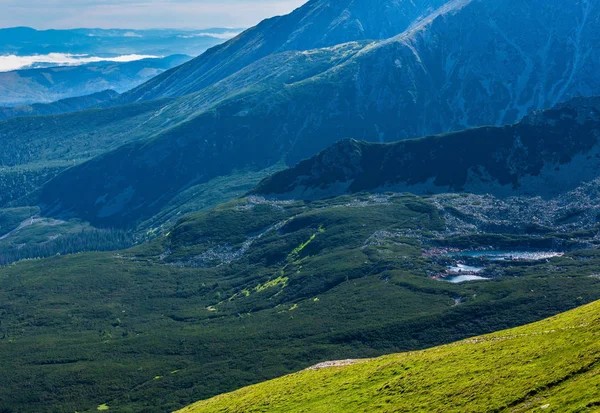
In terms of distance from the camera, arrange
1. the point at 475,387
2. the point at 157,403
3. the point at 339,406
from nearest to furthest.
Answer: the point at 475,387 → the point at 339,406 → the point at 157,403

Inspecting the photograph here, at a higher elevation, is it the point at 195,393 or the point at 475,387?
the point at 475,387

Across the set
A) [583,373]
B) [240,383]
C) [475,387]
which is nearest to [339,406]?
[475,387]

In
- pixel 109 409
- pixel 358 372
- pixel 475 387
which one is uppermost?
pixel 475 387

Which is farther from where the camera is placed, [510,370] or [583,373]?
[510,370]

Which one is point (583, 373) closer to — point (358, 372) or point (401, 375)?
point (401, 375)

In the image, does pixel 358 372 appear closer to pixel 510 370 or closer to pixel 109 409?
pixel 510 370

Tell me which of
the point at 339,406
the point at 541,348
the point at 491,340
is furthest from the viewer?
the point at 491,340
